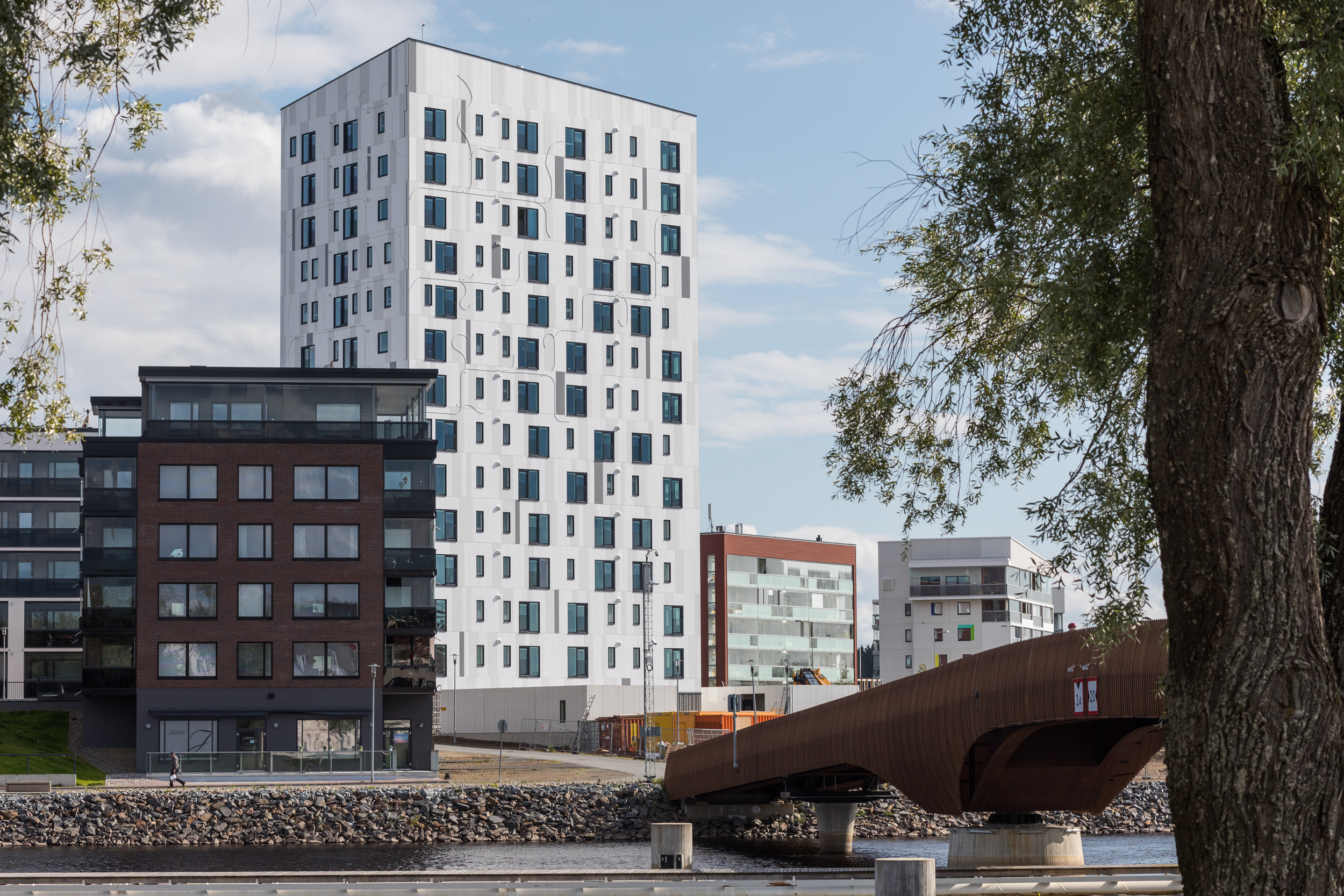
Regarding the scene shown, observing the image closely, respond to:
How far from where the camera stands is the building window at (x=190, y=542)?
2469 inches

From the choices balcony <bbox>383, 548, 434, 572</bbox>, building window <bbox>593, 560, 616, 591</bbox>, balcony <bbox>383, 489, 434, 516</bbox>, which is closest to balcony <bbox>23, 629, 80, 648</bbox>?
building window <bbox>593, 560, 616, 591</bbox>

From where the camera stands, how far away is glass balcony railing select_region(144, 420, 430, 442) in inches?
2485

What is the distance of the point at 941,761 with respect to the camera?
36625 millimetres

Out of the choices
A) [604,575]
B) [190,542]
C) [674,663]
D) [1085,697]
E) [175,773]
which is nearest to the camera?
[1085,697]

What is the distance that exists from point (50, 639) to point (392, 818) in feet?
196

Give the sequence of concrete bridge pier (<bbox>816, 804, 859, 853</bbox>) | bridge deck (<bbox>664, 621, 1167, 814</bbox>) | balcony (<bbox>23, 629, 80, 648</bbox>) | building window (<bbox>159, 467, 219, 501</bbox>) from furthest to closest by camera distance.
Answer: balcony (<bbox>23, 629, 80, 648</bbox>) < building window (<bbox>159, 467, 219, 501</bbox>) < concrete bridge pier (<bbox>816, 804, 859, 853</bbox>) < bridge deck (<bbox>664, 621, 1167, 814</bbox>)

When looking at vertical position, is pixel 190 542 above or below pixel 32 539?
below

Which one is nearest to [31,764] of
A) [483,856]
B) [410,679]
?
[410,679]

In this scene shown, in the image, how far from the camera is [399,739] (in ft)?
213

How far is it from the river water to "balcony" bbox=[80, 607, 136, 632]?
1649cm

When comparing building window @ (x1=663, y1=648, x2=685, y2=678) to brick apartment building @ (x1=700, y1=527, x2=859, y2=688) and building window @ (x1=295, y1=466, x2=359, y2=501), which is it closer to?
brick apartment building @ (x1=700, y1=527, x2=859, y2=688)

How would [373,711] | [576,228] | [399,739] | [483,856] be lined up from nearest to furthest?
[483,856] → [373,711] → [399,739] → [576,228]

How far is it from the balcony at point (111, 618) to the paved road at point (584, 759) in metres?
16.3

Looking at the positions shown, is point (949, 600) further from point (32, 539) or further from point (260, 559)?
point (260, 559)
